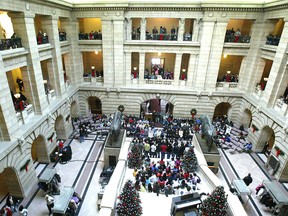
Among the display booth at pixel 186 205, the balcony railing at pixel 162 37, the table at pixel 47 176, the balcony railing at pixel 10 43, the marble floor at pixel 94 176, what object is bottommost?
the marble floor at pixel 94 176

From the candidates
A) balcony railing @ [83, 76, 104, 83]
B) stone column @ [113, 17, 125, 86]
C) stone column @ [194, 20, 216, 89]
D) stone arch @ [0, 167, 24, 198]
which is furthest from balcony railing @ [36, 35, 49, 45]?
stone column @ [194, 20, 216, 89]

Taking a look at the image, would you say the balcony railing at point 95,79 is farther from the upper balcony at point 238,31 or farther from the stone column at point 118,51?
the upper balcony at point 238,31

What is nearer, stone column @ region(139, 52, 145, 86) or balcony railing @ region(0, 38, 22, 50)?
balcony railing @ region(0, 38, 22, 50)

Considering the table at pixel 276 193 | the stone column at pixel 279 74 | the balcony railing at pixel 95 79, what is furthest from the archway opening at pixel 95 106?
the table at pixel 276 193

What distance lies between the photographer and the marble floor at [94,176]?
12086 mm

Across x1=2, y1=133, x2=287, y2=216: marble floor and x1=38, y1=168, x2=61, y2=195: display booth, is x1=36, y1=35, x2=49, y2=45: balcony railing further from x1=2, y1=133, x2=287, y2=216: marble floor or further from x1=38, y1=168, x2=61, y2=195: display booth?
x1=38, y1=168, x2=61, y2=195: display booth

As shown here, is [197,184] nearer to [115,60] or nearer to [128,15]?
[115,60]

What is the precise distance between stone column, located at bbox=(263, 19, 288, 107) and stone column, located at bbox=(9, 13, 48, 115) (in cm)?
1854

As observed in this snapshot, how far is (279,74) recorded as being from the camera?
16500 mm

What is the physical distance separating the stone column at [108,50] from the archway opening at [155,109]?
17.4ft

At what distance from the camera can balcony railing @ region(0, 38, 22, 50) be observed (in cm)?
1140

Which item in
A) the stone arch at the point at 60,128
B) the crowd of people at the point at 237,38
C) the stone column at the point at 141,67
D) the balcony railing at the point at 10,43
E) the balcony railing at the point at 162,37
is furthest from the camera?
the stone column at the point at 141,67

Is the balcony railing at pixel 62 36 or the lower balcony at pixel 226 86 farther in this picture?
the lower balcony at pixel 226 86

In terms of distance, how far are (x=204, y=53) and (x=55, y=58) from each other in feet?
46.3
